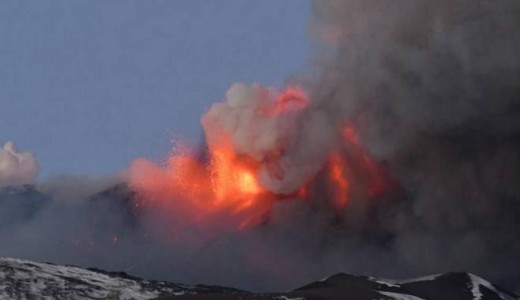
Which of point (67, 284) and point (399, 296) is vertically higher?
point (399, 296)

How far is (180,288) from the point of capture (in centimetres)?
17162

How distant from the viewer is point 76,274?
164375 mm

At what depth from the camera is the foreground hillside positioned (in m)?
144

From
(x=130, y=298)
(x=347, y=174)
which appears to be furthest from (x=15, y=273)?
(x=347, y=174)

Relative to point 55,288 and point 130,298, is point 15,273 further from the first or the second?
point 130,298

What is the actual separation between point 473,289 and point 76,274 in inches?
2957

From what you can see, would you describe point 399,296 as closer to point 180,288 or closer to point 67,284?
point 180,288

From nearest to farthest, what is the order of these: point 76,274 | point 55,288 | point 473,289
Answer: point 55,288 < point 76,274 < point 473,289

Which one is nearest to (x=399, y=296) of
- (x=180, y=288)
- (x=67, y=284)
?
(x=180, y=288)

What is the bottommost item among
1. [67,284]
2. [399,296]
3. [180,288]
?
[67,284]

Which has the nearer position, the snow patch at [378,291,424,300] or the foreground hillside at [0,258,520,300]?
the foreground hillside at [0,258,520,300]

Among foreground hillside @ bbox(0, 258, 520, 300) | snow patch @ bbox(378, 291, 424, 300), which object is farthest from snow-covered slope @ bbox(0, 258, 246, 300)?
snow patch @ bbox(378, 291, 424, 300)

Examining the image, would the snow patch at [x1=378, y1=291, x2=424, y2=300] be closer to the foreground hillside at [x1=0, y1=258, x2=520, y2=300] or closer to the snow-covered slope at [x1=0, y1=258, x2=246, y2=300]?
the foreground hillside at [x1=0, y1=258, x2=520, y2=300]

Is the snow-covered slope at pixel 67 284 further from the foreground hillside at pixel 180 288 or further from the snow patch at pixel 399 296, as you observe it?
the snow patch at pixel 399 296
